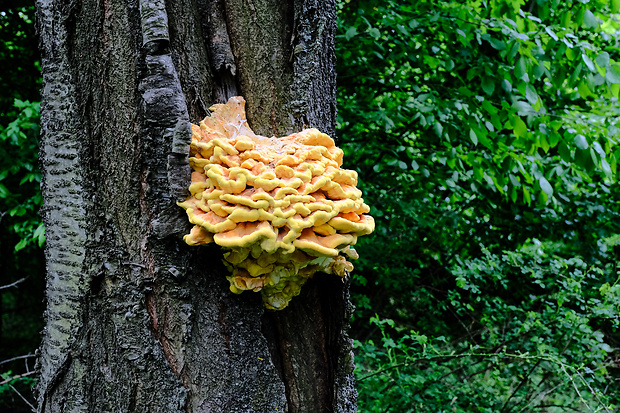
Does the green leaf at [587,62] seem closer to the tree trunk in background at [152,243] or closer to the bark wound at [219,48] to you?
the tree trunk in background at [152,243]

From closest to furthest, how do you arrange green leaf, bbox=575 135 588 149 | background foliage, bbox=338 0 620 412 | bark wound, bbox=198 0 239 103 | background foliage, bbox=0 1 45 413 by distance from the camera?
1. bark wound, bbox=198 0 239 103
2. green leaf, bbox=575 135 588 149
3. background foliage, bbox=338 0 620 412
4. background foliage, bbox=0 1 45 413

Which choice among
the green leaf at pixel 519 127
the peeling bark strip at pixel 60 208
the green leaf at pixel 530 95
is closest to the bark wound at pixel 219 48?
the peeling bark strip at pixel 60 208

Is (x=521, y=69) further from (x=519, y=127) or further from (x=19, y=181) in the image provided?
(x=19, y=181)

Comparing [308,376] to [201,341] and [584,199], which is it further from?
[584,199]

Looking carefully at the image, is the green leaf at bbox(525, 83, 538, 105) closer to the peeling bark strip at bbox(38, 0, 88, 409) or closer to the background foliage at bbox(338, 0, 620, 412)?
the background foliage at bbox(338, 0, 620, 412)

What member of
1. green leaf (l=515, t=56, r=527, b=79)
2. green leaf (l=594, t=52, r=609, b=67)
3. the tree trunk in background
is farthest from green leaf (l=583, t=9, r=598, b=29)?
the tree trunk in background
